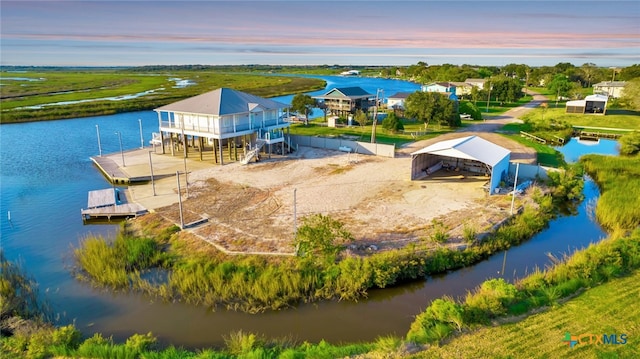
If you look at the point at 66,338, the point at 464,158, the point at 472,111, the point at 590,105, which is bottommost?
the point at 66,338

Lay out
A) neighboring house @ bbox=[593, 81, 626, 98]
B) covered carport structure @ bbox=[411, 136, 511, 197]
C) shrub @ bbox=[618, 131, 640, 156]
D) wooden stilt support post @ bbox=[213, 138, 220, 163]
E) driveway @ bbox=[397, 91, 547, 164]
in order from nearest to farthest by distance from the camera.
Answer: covered carport structure @ bbox=[411, 136, 511, 197] < wooden stilt support post @ bbox=[213, 138, 220, 163] < driveway @ bbox=[397, 91, 547, 164] < shrub @ bbox=[618, 131, 640, 156] < neighboring house @ bbox=[593, 81, 626, 98]

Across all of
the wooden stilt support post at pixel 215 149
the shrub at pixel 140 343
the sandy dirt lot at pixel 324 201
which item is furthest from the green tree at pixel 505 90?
the shrub at pixel 140 343

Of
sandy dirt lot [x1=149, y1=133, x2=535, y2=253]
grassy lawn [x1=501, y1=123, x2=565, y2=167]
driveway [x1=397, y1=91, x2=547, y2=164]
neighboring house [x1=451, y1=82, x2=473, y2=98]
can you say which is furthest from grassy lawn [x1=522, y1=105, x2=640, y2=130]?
sandy dirt lot [x1=149, y1=133, x2=535, y2=253]

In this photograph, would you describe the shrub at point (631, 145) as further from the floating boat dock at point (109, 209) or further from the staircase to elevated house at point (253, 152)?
the floating boat dock at point (109, 209)

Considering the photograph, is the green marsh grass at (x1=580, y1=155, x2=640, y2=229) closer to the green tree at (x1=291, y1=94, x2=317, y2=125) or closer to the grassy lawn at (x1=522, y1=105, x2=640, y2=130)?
the grassy lawn at (x1=522, y1=105, x2=640, y2=130)

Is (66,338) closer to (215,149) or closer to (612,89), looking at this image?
(215,149)

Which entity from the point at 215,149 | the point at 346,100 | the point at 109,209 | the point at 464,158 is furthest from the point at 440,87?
the point at 109,209

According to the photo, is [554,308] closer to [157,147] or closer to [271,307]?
[271,307]
